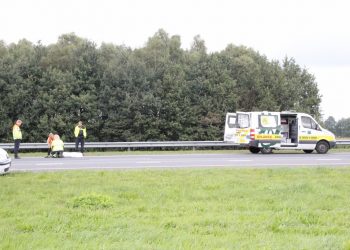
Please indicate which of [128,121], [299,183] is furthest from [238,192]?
[128,121]

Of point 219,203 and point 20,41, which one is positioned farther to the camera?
point 20,41

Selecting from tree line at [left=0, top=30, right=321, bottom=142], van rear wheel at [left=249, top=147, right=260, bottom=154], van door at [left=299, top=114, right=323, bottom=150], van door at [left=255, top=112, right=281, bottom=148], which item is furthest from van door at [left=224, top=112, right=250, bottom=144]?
tree line at [left=0, top=30, right=321, bottom=142]

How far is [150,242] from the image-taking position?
6.91 m

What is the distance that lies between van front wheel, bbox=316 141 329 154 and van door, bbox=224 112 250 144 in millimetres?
3850

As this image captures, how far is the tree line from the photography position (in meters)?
37.1

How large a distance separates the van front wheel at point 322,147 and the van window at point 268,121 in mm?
2688

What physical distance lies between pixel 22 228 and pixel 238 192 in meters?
5.18

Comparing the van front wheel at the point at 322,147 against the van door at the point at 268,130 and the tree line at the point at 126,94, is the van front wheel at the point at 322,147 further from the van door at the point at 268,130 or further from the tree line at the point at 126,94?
the tree line at the point at 126,94

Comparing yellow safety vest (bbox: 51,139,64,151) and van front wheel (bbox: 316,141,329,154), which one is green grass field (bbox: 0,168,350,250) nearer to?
yellow safety vest (bbox: 51,139,64,151)

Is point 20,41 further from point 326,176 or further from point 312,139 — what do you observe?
point 326,176

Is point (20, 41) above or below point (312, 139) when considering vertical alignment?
above

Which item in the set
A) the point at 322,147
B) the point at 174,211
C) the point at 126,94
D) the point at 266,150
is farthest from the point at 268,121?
the point at 174,211

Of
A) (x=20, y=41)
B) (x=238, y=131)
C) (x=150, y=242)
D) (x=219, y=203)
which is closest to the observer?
(x=150, y=242)

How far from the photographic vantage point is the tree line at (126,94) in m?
37.1
